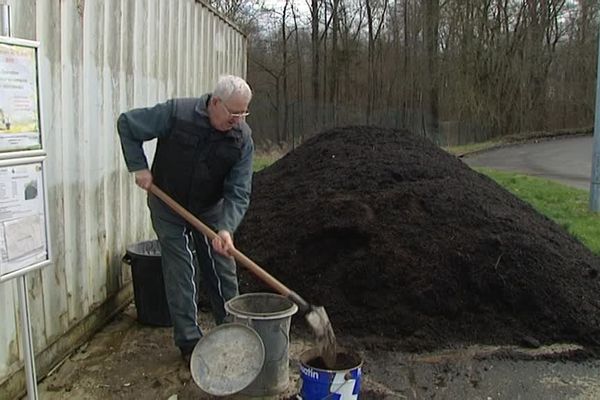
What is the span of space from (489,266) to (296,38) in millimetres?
25333

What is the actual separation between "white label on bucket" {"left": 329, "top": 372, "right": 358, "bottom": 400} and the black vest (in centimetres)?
152

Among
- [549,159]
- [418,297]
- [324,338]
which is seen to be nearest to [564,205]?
[418,297]

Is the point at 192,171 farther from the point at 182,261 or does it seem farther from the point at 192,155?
the point at 182,261

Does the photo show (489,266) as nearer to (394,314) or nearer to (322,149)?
(394,314)

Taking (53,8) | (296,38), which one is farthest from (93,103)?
(296,38)

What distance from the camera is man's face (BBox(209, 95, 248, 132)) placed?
3631 mm

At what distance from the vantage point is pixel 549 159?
21.3 m

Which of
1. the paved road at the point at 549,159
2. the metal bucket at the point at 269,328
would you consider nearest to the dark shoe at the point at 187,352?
the metal bucket at the point at 269,328

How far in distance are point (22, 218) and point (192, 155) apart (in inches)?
50.5

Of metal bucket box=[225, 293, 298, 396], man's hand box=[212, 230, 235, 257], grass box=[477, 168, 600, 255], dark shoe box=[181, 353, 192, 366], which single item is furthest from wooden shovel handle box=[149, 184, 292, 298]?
grass box=[477, 168, 600, 255]

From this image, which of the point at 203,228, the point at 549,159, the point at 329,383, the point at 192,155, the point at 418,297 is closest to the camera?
the point at 329,383

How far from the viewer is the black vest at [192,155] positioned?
12.6 feet

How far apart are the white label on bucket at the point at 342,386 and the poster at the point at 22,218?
1.59 meters

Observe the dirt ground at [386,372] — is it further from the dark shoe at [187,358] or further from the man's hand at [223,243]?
the man's hand at [223,243]
